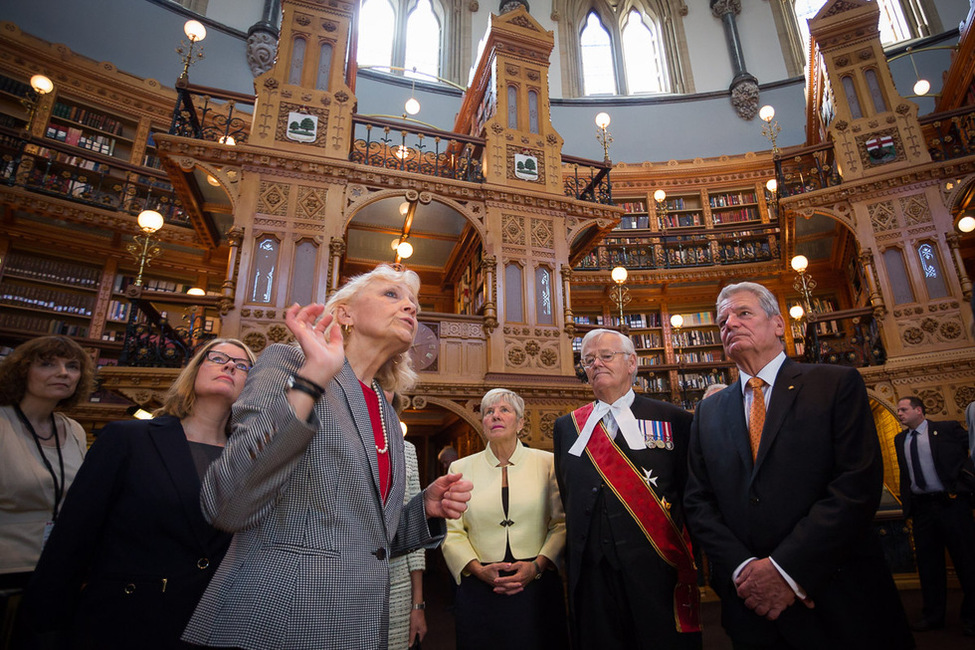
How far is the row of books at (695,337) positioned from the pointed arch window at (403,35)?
9007 mm

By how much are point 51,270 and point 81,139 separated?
7.70 feet

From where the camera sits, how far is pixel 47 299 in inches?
308

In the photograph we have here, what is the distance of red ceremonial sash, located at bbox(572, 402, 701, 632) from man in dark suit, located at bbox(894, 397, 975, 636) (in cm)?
286

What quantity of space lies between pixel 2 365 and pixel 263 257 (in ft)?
13.7

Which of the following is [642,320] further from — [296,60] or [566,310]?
[296,60]

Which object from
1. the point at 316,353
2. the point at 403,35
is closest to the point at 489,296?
the point at 316,353

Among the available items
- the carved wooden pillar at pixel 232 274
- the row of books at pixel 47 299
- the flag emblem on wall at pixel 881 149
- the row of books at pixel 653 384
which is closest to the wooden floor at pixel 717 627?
the carved wooden pillar at pixel 232 274

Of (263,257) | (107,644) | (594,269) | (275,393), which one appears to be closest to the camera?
(275,393)

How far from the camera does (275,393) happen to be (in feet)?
3.10

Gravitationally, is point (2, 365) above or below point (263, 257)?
below

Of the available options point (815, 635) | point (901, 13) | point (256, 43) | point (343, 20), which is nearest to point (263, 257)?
point (343, 20)

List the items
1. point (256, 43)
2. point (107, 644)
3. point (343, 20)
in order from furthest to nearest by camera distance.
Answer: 1. point (256, 43)
2. point (343, 20)
3. point (107, 644)

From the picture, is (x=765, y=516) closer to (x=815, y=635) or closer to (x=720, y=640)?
(x=815, y=635)

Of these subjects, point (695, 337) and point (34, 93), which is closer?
point (34, 93)
